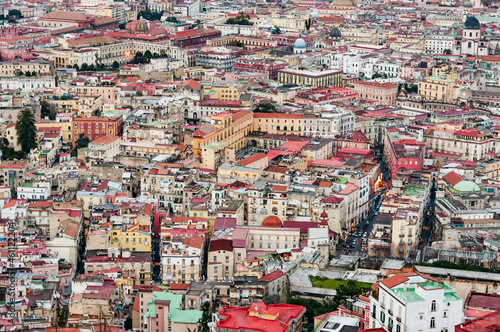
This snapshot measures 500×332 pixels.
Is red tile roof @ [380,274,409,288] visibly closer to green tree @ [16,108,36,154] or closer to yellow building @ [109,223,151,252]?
yellow building @ [109,223,151,252]

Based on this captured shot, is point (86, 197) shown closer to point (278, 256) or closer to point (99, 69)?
point (278, 256)

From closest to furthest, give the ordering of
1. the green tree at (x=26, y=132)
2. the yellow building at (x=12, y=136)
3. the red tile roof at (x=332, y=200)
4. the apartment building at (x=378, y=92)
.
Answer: the red tile roof at (x=332, y=200) < the green tree at (x=26, y=132) < the yellow building at (x=12, y=136) < the apartment building at (x=378, y=92)

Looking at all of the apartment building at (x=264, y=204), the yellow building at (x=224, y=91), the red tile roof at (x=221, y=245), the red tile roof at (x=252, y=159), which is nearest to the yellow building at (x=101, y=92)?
the yellow building at (x=224, y=91)

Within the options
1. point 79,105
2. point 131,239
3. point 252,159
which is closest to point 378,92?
point 79,105

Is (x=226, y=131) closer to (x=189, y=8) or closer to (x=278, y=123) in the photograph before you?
(x=278, y=123)

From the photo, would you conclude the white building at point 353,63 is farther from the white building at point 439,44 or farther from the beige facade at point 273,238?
the beige facade at point 273,238

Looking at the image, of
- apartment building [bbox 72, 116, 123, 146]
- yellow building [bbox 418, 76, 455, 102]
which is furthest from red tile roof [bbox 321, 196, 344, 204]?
yellow building [bbox 418, 76, 455, 102]
